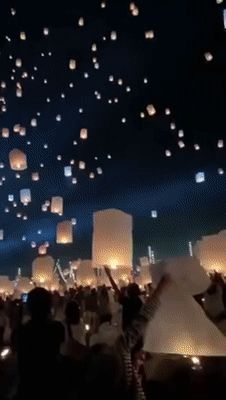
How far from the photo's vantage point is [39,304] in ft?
9.71

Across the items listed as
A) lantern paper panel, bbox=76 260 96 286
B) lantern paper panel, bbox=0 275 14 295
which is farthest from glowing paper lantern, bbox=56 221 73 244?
lantern paper panel, bbox=0 275 14 295

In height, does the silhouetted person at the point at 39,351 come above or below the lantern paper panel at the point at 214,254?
below

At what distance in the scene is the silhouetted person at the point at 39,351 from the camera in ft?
9.20

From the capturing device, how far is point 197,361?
489cm

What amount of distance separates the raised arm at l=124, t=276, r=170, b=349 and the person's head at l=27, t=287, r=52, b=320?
0.47 metres

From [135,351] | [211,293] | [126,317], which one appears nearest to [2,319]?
[211,293]

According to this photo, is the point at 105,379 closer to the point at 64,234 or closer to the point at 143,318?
the point at 143,318

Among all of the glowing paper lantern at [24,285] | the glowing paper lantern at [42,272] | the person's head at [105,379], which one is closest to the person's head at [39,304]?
the person's head at [105,379]

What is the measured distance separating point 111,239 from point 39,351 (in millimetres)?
4407

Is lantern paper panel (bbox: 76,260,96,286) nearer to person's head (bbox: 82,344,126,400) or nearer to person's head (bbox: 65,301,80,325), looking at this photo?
person's head (bbox: 65,301,80,325)

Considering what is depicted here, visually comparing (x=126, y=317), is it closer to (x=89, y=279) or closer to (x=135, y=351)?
(x=135, y=351)

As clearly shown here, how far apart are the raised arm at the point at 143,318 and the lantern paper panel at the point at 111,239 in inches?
173

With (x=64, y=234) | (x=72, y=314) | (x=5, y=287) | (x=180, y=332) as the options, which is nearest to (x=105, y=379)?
(x=180, y=332)

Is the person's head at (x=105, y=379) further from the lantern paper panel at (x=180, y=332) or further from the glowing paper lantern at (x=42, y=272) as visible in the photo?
the glowing paper lantern at (x=42, y=272)
